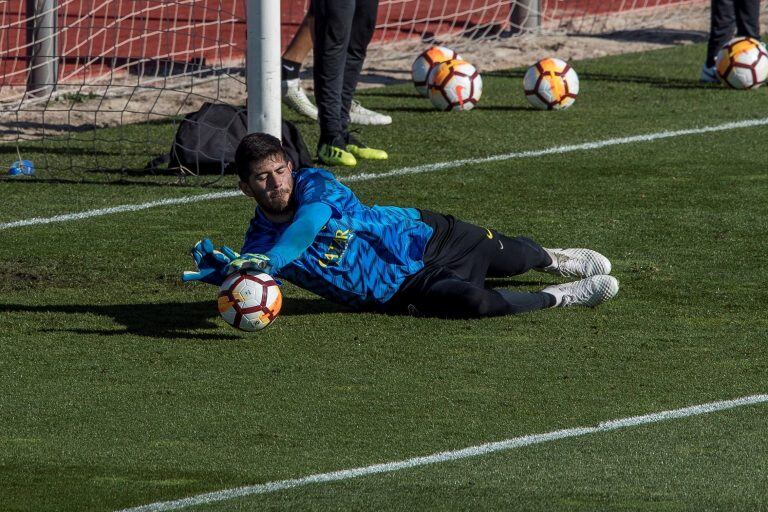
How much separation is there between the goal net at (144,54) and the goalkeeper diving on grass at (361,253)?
3440 millimetres

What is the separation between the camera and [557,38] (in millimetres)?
14812

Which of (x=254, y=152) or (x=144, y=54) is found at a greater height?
(x=254, y=152)

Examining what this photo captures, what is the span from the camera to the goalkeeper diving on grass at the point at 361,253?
630 centimetres

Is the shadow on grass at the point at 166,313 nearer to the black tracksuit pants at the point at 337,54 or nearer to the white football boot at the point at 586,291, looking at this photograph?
the white football boot at the point at 586,291

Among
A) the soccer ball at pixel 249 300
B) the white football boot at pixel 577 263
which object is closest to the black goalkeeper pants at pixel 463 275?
the white football boot at pixel 577 263

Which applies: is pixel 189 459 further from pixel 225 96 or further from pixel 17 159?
pixel 225 96

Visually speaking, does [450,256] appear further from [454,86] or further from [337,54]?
[454,86]

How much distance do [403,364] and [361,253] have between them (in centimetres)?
69

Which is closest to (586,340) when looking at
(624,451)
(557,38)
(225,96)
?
(624,451)

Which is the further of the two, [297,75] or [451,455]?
[297,75]

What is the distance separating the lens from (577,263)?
7.18m

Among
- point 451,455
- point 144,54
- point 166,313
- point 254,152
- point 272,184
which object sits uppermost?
point 254,152

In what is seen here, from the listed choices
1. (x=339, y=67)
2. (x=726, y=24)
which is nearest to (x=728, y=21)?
(x=726, y=24)

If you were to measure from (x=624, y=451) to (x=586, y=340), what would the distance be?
1.35 m
